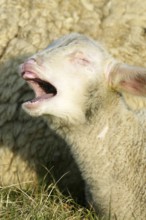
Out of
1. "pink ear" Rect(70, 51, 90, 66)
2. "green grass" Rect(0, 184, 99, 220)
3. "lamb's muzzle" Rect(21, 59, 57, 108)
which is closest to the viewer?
"lamb's muzzle" Rect(21, 59, 57, 108)

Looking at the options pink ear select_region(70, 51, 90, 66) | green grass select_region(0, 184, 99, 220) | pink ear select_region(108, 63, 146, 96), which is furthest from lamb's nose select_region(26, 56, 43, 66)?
green grass select_region(0, 184, 99, 220)

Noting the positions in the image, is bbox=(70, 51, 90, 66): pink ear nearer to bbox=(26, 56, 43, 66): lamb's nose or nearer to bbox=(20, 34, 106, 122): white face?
bbox=(20, 34, 106, 122): white face

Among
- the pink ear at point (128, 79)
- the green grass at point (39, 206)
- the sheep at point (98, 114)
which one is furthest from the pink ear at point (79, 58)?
the green grass at point (39, 206)

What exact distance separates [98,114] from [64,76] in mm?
352

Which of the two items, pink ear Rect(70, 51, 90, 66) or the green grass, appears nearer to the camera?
pink ear Rect(70, 51, 90, 66)

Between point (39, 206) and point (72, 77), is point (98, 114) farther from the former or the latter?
point (39, 206)

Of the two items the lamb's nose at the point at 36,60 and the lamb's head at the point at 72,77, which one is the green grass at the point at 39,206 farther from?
the lamb's nose at the point at 36,60

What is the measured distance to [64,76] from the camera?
510 centimetres

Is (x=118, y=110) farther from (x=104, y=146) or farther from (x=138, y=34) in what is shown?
(x=138, y=34)

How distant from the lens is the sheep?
Result: 509 centimetres

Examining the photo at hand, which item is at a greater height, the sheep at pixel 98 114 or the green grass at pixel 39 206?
the sheep at pixel 98 114

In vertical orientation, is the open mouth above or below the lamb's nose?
below

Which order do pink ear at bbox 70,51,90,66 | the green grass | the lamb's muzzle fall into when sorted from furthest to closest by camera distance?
the green grass < pink ear at bbox 70,51,90,66 < the lamb's muzzle

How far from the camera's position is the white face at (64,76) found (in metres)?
5.04
